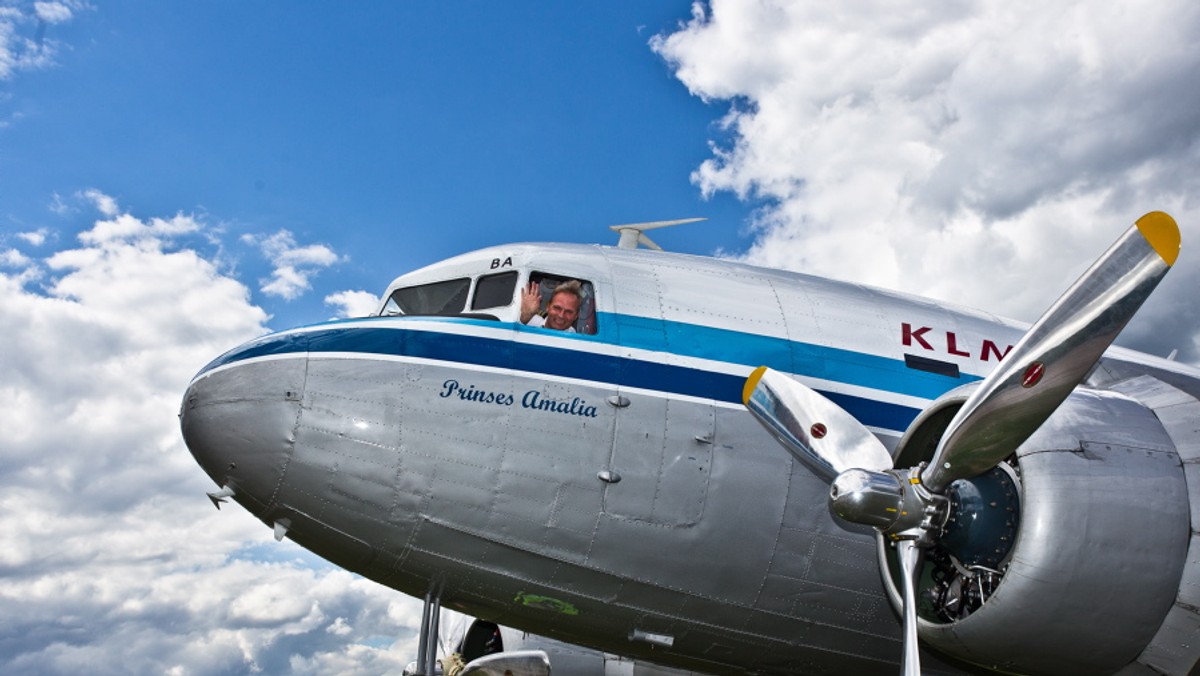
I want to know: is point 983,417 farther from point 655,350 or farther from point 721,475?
point 655,350

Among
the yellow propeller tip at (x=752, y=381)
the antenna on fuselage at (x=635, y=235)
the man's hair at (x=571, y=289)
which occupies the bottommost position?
the yellow propeller tip at (x=752, y=381)

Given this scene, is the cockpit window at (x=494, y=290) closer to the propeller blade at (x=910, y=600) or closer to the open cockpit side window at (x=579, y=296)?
the open cockpit side window at (x=579, y=296)

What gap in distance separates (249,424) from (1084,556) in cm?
567

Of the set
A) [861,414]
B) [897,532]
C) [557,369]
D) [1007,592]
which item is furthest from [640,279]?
[1007,592]

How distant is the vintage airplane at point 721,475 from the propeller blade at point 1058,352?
0.02 m

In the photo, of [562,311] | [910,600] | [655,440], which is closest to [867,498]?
[910,600]

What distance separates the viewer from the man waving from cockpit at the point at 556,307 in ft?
27.6

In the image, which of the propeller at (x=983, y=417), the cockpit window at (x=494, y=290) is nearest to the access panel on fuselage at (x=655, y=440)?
the propeller at (x=983, y=417)

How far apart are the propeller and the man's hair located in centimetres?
192

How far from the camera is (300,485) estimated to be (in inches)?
294

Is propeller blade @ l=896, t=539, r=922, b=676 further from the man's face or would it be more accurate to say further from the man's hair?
the man's hair

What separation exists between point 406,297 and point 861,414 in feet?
13.3

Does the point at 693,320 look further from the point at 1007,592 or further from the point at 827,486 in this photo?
the point at 1007,592

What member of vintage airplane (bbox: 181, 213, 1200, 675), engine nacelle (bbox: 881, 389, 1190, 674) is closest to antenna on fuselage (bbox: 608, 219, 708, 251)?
vintage airplane (bbox: 181, 213, 1200, 675)
